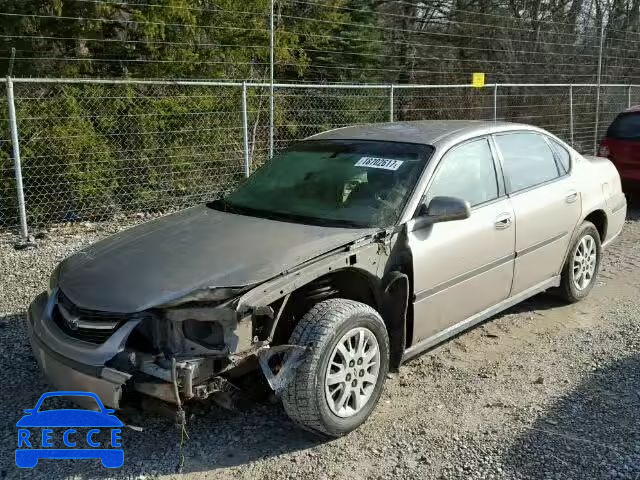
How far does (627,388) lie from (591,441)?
2.59ft

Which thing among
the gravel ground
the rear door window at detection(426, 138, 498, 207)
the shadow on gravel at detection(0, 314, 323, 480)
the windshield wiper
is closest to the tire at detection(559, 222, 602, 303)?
the gravel ground

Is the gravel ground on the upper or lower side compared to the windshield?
lower

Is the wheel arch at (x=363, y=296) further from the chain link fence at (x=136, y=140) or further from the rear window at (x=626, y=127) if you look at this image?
the rear window at (x=626, y=127)

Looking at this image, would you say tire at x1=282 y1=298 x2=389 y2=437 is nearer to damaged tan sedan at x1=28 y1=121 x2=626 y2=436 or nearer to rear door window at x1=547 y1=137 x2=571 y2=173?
damaged tan sedan at x1=28 y1=121 x2=626 y2=436

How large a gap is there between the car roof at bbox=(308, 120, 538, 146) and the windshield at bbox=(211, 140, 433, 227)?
95 millimetres

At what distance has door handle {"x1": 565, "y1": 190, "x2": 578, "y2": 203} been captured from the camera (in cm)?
509

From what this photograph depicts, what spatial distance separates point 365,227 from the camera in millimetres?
3707

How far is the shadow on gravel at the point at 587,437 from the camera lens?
308 centimetres

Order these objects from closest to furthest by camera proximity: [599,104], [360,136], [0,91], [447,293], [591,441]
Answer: [591,441], [447,293], [360,136], [0,91], [599,104]

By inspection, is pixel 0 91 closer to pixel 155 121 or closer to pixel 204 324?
pixel 155 121

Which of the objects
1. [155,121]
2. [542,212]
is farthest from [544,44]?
[542,212]

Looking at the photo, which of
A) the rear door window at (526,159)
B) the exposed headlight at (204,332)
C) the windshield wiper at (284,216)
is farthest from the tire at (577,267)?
the exposed headlight at (204,332)

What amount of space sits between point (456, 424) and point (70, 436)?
2.12 meters

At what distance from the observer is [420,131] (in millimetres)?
4570
